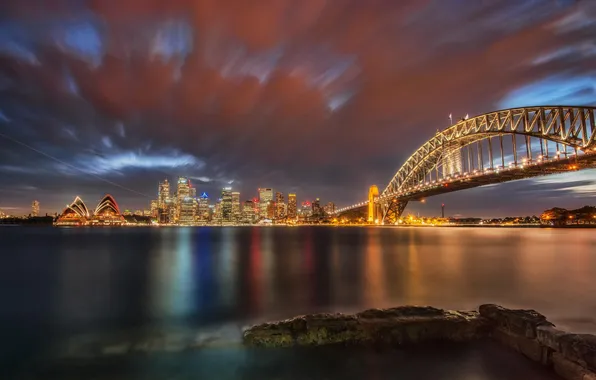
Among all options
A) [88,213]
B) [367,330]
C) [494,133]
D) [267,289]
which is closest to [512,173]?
[494,133]

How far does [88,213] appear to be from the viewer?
482 ft

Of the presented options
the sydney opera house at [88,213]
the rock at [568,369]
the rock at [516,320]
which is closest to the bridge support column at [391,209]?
the rock at [516,320]

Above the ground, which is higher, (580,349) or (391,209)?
(391,209)

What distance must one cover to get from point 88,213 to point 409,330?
165996 millimetres

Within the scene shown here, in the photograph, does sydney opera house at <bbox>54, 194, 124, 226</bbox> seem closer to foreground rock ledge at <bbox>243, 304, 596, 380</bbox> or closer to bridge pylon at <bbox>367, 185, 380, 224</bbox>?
bridge pylon at <bbox>367, 185, 380, 224</bbox>

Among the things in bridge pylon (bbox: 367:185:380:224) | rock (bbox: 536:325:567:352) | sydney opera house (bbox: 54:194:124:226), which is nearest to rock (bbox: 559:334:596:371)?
rock (bbox: 536:325:567:352)

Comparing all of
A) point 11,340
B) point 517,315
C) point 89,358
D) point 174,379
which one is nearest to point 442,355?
point 517,315

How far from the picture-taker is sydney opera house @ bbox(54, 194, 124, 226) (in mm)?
143750

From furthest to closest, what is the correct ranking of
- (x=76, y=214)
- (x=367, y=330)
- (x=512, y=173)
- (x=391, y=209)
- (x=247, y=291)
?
(x=76, y=214), (x=391, y=209), (x=512, y=173), (x=247, y=291), (x=367, y=330)

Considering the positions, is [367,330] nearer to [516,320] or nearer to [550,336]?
[516,320]

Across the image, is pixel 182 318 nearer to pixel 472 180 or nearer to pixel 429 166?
pixel 472 180

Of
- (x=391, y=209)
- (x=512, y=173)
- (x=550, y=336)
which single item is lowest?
(x=550, y=336)

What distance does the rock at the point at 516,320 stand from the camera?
800cm

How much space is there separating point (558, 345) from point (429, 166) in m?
85.4
